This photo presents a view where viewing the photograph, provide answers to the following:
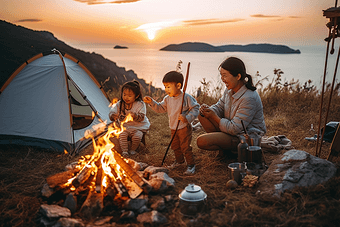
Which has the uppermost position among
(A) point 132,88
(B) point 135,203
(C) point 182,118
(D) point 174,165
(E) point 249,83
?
(E) point 249,83

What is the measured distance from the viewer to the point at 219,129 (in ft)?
14.8

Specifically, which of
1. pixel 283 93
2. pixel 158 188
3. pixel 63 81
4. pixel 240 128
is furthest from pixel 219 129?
pixel 283 93

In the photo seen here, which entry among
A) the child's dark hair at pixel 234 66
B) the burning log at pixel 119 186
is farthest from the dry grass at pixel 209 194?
the child's dark hair at pixel 234 66

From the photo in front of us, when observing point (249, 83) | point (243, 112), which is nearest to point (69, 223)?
point (243, 112)

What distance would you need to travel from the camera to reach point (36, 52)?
10070 millimetres

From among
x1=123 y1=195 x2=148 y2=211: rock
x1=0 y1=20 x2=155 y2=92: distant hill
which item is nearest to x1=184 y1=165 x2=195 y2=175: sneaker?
x1=123 y1=195 x2=148 y2=211: rock

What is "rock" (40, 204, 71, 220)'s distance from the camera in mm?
2885

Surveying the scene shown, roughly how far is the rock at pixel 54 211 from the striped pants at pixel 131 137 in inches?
79.3

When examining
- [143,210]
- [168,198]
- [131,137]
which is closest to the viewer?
[143,210]

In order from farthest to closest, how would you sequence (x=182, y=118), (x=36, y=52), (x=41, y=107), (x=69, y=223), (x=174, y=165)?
(x=36, y=52) → (x=41, y=107) → (x=174, y=165) → (x=182, y=118) → (x=69, y=223)

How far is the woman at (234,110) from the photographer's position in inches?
159

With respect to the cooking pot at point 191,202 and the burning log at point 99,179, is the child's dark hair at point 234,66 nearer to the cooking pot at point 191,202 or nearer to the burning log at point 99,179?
the cooking pot at point 191,202

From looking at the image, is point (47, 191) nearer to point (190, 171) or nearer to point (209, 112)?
point (190, 171)

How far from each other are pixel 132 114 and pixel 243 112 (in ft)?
5.86
